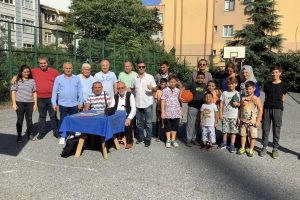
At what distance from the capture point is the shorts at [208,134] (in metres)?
6.82

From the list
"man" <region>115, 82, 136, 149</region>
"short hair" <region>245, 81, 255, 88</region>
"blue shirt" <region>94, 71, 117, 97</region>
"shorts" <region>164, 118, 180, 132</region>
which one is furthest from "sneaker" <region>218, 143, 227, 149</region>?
"blue shirt" <region>94, 71, 117, 97</region>

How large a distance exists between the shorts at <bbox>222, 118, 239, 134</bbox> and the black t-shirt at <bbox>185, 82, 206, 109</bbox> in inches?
25.9

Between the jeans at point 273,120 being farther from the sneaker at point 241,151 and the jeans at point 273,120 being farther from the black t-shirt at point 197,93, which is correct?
the black t-shirt at point 197,93

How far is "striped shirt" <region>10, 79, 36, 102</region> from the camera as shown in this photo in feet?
22.6

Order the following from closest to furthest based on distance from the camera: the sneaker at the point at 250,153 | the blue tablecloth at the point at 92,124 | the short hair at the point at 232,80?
the blue tablecloth at the point at 92,124 → the sneaker at the point at 250,153 → the short hair at the point at 232,80

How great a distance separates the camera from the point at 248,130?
21.3ft

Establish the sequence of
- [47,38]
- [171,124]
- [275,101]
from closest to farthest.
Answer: [275,101] → [171,124] → [47,38]

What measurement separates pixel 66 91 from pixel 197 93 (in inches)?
106

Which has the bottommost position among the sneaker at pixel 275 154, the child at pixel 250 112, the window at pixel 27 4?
the sneaker at pixel 275 154

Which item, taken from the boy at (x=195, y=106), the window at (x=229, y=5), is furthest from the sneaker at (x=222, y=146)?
the window at (x=229, y=5)

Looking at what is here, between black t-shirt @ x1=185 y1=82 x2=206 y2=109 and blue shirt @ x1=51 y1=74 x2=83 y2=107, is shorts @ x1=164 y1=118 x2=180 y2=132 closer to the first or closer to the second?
black t-shirt @ x1=185 y1=82 x2=206 y2=109


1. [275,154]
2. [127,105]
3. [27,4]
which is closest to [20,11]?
[27,4]

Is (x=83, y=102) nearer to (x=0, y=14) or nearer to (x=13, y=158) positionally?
(x=13, y=158)

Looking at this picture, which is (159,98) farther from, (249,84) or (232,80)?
(249,84)
